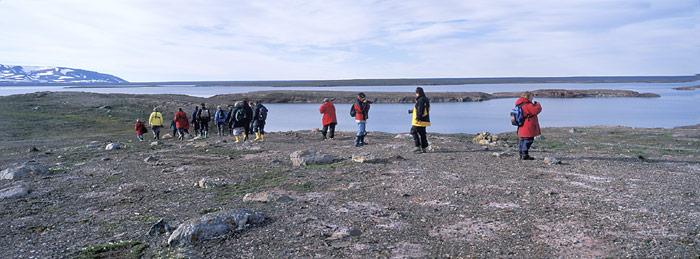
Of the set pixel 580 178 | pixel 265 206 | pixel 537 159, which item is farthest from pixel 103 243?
pixel 537 159

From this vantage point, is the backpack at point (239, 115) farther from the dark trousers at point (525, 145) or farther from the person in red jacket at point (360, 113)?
the dark trousers at point (525, 145)

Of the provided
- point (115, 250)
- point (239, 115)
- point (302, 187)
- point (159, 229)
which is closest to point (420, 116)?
point (302, 187)

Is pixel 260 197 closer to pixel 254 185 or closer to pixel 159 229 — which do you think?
pixel 254 185

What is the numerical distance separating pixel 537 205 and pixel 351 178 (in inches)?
164

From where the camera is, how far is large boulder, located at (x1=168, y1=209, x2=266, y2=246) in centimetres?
727

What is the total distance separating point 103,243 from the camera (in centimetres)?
761

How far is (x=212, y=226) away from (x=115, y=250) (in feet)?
4.33

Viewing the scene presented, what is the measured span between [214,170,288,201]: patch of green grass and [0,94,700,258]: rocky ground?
4 centimetres

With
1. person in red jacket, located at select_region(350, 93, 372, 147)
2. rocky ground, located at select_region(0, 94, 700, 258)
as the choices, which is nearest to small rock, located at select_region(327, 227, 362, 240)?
rocky ground, located at select_region(0, 94, 700, 258)

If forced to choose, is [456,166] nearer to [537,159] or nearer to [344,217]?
[537,159]

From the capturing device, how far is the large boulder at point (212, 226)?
7266mm

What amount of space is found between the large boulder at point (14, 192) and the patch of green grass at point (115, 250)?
15.8 ft

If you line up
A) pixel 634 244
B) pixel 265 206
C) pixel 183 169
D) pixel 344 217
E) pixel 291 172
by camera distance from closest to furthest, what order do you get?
pixel 634 244, pixel 344 217, pixel 265 206, pixel 291 172, pixel 183 169

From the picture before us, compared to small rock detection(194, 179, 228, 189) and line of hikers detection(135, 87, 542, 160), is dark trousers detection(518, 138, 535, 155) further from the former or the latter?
small rock detection(194, 179, 228, 189)
